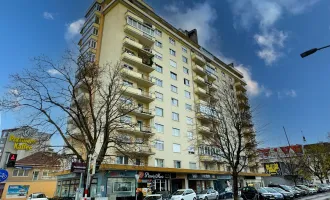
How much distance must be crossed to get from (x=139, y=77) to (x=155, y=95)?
13.4ft

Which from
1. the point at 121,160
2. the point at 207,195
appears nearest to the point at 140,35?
the point at 121,160

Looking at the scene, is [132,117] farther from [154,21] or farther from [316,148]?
[316,148]

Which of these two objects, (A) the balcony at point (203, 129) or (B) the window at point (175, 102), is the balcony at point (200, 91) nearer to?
(B) the window at point (175, 102)

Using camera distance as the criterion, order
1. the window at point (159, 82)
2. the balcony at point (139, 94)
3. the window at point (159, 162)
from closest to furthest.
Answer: the balcony at point (139, 94) < the window at point (159, 162) < the window at point (159, 82)

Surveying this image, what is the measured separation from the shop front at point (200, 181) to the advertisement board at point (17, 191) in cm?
3072

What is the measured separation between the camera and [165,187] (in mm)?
29344

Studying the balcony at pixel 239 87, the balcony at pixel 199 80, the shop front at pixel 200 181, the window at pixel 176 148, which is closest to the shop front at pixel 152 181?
the window at pixel 176 148

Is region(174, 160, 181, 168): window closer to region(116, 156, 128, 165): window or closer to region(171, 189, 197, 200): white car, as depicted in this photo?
region(171, 189, 197, 200): white car

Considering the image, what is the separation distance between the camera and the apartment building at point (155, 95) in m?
28.4

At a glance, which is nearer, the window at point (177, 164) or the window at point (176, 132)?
the window at point (177, 164)

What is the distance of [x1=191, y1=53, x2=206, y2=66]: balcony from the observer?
45781 millimetres

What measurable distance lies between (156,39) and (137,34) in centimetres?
518

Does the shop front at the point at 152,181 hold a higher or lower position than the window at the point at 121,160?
lower

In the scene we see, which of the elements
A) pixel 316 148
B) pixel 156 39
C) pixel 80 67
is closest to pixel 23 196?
pixel 80 67
